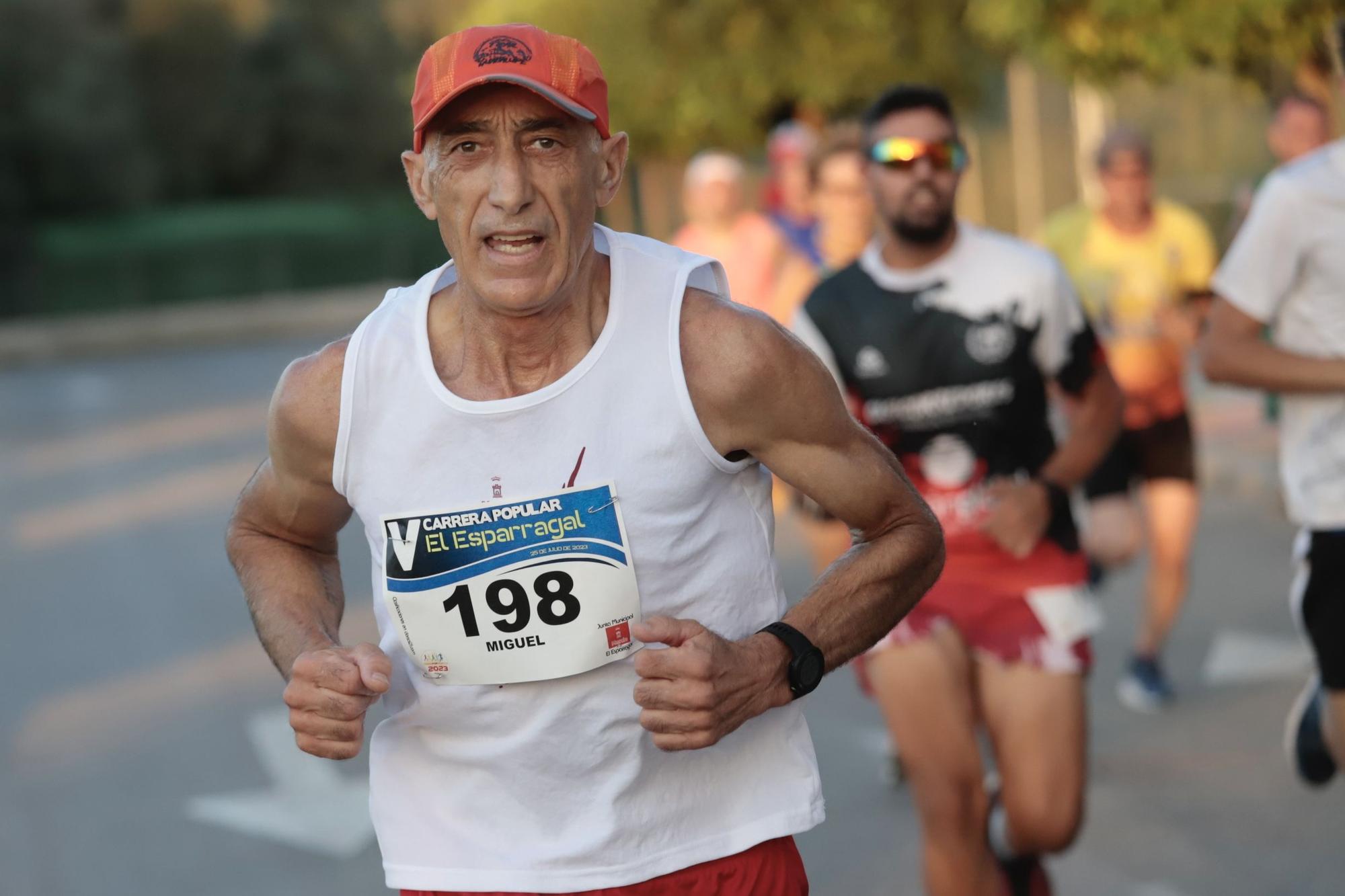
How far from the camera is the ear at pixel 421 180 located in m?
2.91

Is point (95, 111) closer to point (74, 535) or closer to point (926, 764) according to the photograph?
point (74, 535)

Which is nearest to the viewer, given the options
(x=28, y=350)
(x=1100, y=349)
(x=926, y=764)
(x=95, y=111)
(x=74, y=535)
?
(x=926, y=764)

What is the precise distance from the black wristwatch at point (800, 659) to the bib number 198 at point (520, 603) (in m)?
0.31

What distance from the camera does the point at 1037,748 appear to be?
14.8 feet

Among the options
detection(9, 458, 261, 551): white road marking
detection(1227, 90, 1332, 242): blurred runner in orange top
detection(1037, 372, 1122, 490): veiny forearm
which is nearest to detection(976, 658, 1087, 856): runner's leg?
detection(1037, 372, 1122, 490): veiny forearm

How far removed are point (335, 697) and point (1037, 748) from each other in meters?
2.24

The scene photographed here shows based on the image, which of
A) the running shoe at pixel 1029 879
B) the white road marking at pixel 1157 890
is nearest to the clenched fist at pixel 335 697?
the running shoe at pixel 1029 879

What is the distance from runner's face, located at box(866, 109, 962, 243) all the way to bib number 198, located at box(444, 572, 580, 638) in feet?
7.44

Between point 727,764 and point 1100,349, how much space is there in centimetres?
231

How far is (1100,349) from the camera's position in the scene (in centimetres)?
491

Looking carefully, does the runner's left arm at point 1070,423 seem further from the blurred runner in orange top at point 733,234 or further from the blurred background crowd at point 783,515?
the blurred runner in orange top at point 733,234

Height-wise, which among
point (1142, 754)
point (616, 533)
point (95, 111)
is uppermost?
point (95, 111)

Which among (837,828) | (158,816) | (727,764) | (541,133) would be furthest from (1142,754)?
(541,133)

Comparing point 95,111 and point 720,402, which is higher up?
point 95,111
